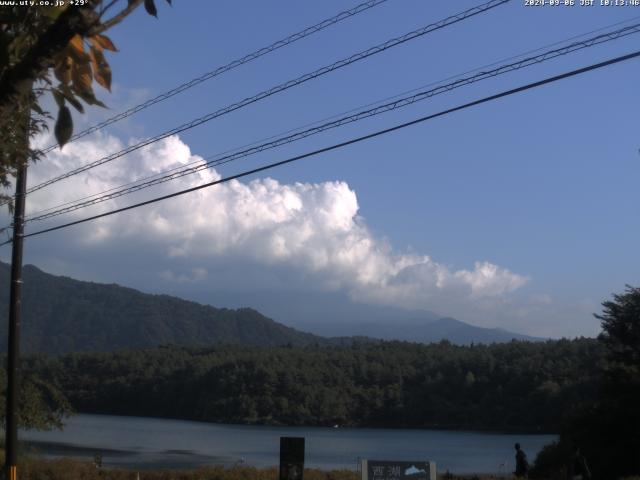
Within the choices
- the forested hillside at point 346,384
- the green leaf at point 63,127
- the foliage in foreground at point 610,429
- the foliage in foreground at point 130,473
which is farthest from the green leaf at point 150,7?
the forested hillside at point 346,384

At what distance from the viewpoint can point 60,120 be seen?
401 cm

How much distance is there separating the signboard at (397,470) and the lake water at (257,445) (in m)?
21.5

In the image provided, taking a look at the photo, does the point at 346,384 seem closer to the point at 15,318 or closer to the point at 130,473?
the point at 130,473

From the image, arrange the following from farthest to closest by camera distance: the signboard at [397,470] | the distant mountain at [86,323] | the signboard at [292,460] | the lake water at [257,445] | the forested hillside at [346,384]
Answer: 1. the distant mountain at [86,323]
2. the forested hillside at [346,384]
3. the lake water at [257,445]
4. the signboard at [292,460]
5. the signboard at [397,470]

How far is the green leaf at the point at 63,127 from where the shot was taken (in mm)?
4008

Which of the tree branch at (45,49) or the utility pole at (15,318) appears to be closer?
the tree branch at (45,49)

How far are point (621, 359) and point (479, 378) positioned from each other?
3076 cm

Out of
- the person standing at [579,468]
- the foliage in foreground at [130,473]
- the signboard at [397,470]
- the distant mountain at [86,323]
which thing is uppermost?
the distant mountain at [86,323]

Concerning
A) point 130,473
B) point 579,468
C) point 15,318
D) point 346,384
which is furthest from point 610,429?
point 346,384

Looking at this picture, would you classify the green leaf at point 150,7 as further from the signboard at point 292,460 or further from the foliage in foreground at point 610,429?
the foliage in foreground at point 610,429

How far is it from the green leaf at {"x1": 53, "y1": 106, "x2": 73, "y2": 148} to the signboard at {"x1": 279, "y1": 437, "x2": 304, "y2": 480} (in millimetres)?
11709

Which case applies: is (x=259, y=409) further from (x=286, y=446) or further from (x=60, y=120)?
(x=60, y=120)

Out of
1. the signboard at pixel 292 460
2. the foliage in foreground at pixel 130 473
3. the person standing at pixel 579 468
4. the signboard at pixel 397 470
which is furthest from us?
the foliage in foreground at pixel 130 473

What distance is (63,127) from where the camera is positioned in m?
4.00
